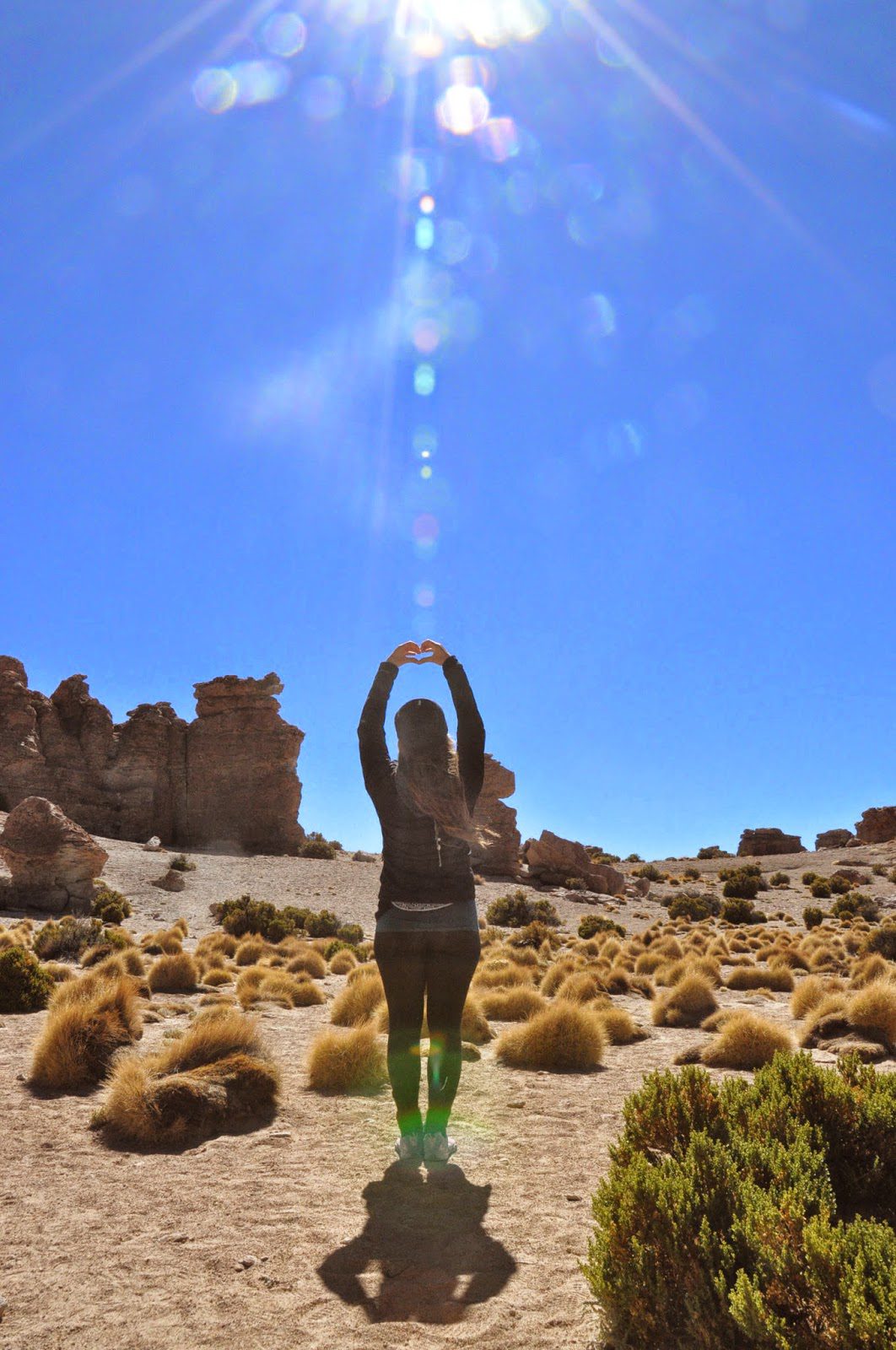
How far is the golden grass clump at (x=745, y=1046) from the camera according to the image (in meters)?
7.92

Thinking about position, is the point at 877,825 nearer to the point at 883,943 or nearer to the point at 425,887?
the point at 883,943

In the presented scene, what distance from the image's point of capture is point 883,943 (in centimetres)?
1847

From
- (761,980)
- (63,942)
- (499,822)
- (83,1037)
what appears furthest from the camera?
(499,822)

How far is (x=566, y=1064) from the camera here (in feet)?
27.3

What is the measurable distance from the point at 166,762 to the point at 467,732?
4521 centimetres

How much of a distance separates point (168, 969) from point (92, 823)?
34.2 m

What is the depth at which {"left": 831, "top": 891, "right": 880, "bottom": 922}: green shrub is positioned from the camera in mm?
30172

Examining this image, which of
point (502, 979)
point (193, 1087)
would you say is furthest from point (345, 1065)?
point (502, 979)

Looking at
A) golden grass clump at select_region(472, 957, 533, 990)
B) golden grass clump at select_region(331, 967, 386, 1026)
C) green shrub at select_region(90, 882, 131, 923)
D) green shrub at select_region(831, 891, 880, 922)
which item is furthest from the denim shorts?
green shrub at select_region(831, 891, 880, 922)

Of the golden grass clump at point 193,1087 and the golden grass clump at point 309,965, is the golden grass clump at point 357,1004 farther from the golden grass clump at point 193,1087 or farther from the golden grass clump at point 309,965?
the golden grass clump at point 309,965

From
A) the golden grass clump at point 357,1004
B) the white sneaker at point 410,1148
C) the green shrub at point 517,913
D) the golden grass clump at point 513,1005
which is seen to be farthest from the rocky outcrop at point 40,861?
the white sneaker at point 410,1148

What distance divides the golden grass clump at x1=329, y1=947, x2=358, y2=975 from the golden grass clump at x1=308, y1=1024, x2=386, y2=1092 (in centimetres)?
939

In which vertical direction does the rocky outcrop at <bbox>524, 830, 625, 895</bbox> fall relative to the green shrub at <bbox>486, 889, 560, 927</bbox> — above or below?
above

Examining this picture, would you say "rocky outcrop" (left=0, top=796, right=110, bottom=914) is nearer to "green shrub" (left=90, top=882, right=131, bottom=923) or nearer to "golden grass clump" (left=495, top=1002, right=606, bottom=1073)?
"green shrub" (left=90, top=882, right=131, bottom=923)
